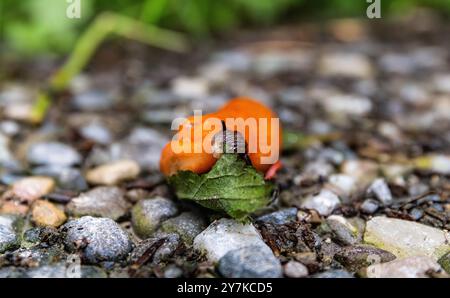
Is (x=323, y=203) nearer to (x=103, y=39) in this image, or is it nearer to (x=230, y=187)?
(x=230, y=187)

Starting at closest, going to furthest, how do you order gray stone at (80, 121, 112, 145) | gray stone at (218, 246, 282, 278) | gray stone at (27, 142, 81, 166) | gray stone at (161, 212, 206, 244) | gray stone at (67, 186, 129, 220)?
gray stone at (218, 246, 282, 278), gray stone at (161, 212, 206, 244), gray stone at (67, 186, 129, 220), gray stone at (27, 142, 81, 166), gray stone at (80, 121, 112, 145)

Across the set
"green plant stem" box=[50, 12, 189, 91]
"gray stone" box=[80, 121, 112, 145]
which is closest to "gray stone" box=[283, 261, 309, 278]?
"gray stone" box=[80, 121, 112, 145]

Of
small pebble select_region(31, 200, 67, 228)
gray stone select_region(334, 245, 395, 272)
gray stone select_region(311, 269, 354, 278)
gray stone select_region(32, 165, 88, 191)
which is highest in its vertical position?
gray stone select_region(32, 165, 88, 191)

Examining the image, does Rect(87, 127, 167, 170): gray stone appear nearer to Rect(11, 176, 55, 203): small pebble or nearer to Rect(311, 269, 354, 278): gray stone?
Rect(11, 176, 55, 203): small pebble

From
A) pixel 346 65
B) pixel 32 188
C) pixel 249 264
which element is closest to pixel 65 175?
pixel 32 188

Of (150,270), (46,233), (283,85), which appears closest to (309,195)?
(150,270)

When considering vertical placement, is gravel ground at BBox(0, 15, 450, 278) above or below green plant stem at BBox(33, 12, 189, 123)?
below

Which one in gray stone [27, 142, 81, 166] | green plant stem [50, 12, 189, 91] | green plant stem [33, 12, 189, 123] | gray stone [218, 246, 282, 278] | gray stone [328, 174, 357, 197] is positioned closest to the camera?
gray stone [218, 246, 282, 278]
